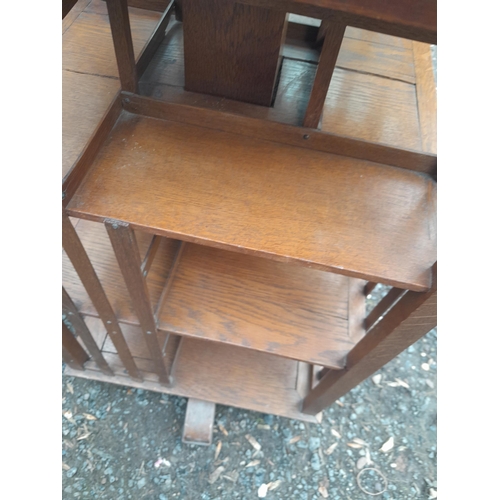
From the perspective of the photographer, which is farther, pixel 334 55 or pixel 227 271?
pixel 227 271

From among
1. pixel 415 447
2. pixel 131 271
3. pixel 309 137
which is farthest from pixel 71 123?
pixel 415 447

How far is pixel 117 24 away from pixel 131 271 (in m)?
0.43

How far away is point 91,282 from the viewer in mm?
846

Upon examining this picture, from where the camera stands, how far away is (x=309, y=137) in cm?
71

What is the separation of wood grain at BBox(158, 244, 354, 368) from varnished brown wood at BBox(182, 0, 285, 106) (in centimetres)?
51

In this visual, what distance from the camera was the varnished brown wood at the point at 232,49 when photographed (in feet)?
2.13

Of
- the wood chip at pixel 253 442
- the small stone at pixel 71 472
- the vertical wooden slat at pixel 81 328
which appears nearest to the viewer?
the vertical wooden slat at pixel 81 328

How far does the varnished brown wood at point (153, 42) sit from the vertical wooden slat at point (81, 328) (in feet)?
1.73

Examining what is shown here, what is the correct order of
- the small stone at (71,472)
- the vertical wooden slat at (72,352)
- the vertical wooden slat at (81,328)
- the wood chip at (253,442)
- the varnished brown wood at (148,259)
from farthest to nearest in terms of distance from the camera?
the wood chip at (253,442), the small stone at (71,472), the vertical wooden slat at (72,352), the vertical wooden slat at (81,328), the varnished brown wood at (148,259)

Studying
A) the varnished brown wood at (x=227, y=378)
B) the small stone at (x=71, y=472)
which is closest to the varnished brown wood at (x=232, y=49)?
the varnished brown wood at (x=227, y=378)

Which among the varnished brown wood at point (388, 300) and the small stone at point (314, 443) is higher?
the varnished brown wood at point (388, 300)

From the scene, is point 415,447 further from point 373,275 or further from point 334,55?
point 334,55

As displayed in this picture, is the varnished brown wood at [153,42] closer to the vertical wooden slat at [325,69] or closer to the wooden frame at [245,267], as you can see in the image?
the wooden frame at [245,267]

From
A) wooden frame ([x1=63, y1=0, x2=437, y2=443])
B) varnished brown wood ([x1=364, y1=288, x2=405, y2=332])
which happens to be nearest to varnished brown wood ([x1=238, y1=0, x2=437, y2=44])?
wooden frame ([x1=63, y1=0, x2=437, y2=443])
